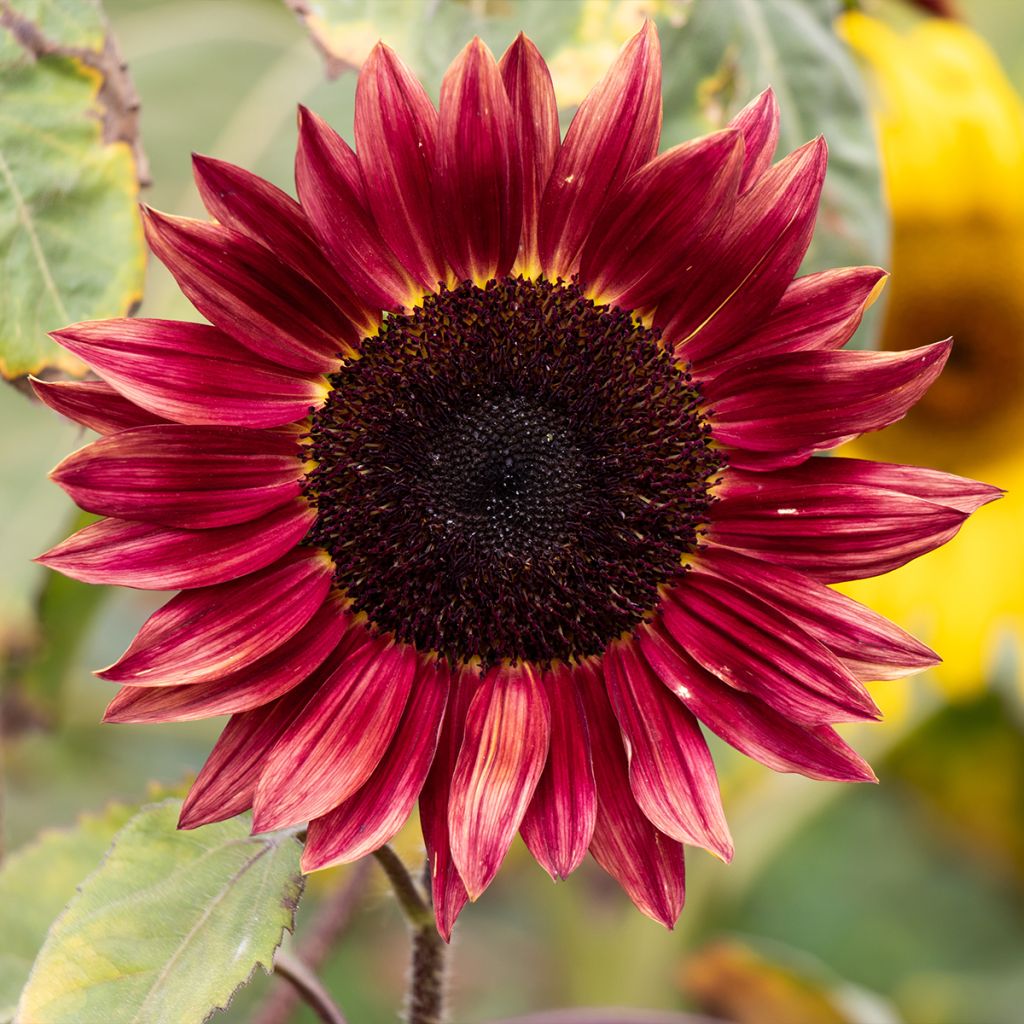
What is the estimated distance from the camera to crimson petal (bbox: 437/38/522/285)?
1.54ft

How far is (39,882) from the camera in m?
0.64

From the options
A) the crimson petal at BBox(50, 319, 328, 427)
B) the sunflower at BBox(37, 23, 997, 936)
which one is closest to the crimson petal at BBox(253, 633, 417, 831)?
the sunflower at BBox(37, 23, 997, 936)

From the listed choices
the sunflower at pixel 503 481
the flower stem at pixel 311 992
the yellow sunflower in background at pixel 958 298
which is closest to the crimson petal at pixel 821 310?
the sunflower at pixel 503 481

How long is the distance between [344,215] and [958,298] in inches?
32.1

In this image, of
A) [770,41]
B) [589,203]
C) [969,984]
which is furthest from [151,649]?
[969,984]

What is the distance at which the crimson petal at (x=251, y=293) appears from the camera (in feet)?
1.58

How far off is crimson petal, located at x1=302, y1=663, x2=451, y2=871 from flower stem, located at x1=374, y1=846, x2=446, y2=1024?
0.5 inches

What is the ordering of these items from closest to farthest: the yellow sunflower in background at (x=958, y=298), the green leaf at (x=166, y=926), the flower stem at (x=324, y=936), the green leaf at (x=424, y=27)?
1. the green leaf at (x=166, y=926)
2. the green leaf at (x=424, y=27)
3. the flower stem at (x=324, y=936)
4. the yellow sunflower in background at (x=958, y=298)

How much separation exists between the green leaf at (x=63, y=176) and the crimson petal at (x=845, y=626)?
0.91 feet

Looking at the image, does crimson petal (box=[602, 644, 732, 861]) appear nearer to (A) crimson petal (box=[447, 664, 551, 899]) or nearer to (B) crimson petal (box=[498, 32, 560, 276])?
(A) crimson petal (box=[447, 664, 551, 899])

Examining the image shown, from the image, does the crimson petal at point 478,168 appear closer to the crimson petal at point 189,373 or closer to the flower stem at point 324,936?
the crimson petal at point 189,373

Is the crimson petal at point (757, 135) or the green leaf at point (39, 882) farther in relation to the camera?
the green leaf at point (39, 882)

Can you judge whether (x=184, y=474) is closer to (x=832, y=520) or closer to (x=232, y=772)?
(x=232, y=772)

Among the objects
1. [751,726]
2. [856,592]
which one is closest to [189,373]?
[751,726]
